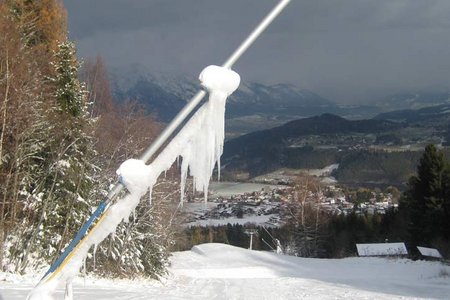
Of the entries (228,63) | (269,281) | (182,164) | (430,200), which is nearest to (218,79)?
(228,63)

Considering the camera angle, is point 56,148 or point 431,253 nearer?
point 56,148

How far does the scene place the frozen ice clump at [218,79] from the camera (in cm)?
268

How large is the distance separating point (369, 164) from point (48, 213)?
152 m

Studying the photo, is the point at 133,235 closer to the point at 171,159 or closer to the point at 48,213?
the point at 48,213

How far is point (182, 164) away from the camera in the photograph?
297 cm

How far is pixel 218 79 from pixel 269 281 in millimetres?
20431

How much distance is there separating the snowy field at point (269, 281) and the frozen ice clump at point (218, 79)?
21.1 ft

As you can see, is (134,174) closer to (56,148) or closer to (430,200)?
(56,148)

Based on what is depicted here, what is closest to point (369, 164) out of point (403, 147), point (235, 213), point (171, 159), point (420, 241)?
point (403, 147)

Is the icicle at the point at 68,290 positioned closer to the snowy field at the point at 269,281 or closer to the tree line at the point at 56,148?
the snowy field at the point at 269,281

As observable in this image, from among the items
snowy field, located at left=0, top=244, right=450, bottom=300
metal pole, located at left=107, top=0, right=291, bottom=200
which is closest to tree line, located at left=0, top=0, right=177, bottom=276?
snowy field, located at left=0, top=244, right=450, bottom=300

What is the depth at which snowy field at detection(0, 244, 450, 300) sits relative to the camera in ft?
46.8

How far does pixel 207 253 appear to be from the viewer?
3669 cm

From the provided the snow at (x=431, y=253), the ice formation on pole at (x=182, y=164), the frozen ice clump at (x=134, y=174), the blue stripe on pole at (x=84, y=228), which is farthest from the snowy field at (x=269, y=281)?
the frozen ice clump at (x=134, y=174)
